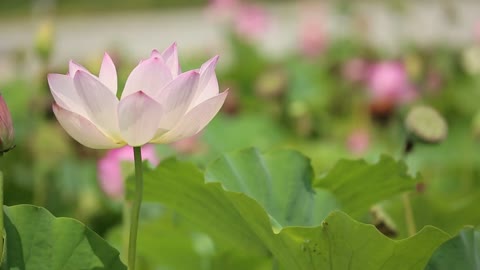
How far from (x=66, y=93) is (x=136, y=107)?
56 millimetres

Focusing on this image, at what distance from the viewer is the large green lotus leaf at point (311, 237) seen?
2.04ft

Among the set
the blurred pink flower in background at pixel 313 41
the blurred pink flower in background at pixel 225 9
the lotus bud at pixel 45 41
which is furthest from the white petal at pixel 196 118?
the blurred pink flower in background at pixel 225 9

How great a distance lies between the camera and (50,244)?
61 cm

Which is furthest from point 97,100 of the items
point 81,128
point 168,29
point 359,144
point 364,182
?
point 168,29

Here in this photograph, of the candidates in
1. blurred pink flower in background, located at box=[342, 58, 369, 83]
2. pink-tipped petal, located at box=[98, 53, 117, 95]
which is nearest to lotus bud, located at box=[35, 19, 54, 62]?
pink-tipped petal, located at box=[98, 53, 117, 95]

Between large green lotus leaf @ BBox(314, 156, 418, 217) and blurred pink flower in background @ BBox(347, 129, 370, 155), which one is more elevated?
large green lotus leaf @ BBox(314, 156, 418, 217)

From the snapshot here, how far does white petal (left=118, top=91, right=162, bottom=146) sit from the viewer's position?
58 cm

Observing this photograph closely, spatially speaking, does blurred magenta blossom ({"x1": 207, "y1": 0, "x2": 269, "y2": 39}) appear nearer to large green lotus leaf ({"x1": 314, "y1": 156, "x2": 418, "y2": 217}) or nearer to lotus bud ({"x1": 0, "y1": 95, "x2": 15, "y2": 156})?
large green lotus leaf ({"x1": 314, "y1": 156, "x2": 418, "y2": 217})

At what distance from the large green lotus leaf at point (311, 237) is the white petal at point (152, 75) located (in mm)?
91

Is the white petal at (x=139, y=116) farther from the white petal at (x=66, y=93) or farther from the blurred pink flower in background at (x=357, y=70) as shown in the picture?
the blurred pink flower in background at (x=357, y=70)

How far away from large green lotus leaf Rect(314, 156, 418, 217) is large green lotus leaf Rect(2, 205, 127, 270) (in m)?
0.24

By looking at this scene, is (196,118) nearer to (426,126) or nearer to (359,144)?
(426,126)

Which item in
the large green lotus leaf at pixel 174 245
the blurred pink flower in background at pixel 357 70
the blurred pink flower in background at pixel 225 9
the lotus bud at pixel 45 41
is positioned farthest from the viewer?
the blurred pink flower in background at pixel 225 9

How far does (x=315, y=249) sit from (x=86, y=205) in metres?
0.87
